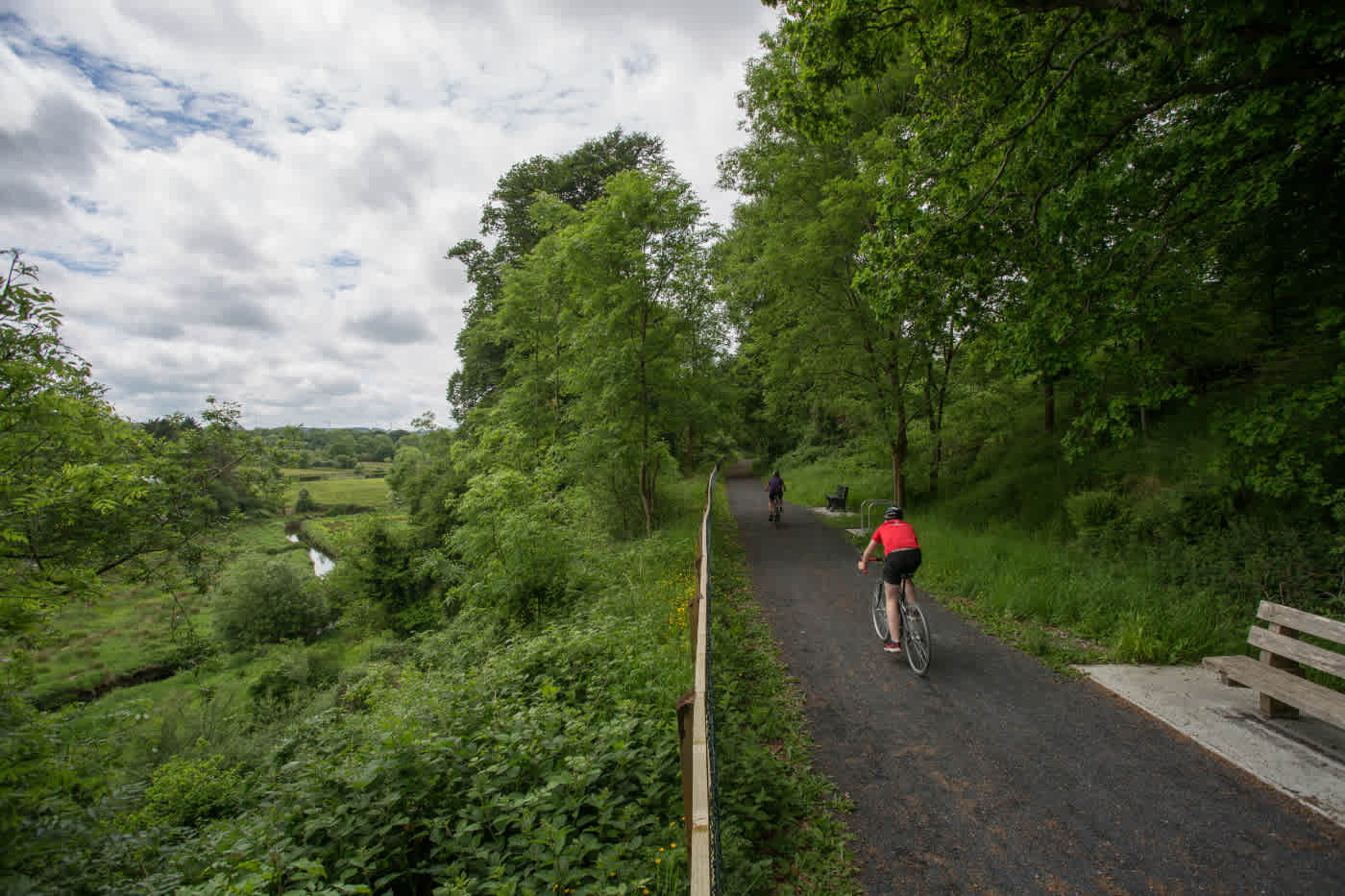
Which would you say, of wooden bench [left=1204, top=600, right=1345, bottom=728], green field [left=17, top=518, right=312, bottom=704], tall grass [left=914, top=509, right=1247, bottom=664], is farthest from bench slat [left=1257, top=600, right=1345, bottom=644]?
green field [left=17, top=518, right=312, bottom=704]

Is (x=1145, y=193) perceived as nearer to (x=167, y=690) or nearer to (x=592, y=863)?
(x=592, y=863)

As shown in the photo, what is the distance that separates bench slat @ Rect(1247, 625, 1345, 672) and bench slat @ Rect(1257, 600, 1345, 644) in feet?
0.34

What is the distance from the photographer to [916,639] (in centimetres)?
566

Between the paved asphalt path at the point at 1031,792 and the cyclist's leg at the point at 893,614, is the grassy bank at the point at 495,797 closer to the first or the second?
the paved asphalt path at the point at 1031,792

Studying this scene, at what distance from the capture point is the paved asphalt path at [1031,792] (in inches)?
116

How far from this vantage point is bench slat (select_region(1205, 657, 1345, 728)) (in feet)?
12.2

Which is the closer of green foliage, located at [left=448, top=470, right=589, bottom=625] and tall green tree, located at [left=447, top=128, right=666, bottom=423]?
green foliage, located at [left=448, top=470, right=589, bottom=625]

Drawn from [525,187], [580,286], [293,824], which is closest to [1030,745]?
[293,824]

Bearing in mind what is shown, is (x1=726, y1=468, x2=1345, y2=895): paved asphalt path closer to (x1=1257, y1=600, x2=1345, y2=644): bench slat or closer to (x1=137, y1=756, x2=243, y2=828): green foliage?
(x1=1257, y1=600, x2=1345, y2=644): bench slat

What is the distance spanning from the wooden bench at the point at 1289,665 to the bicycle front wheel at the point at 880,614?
2879mm

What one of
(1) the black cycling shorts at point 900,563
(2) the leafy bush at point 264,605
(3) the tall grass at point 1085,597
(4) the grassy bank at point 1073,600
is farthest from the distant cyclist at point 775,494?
(2) the leafy bush at point 264,605

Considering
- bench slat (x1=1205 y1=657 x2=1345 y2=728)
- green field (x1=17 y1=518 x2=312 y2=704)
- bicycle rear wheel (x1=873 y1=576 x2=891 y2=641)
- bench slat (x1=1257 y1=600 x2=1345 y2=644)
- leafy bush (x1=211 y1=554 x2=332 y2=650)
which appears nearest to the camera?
bench slat (x1=1205 y1=657 x2=1345 y2=728)

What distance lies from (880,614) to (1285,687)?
3372mm

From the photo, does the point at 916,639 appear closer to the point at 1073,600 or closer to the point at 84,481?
the point at 1073,600
